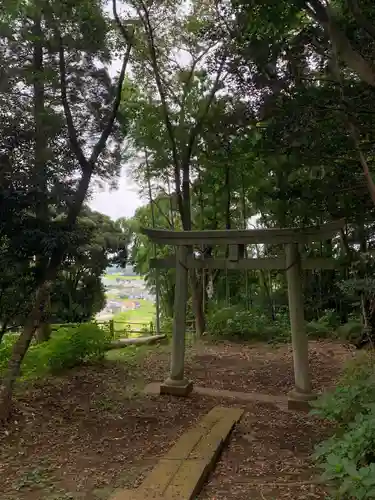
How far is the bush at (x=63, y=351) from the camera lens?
567 cm

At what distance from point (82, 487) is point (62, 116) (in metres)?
3.61

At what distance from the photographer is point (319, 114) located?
3.36 meters

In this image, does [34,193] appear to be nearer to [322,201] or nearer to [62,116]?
[62,116]

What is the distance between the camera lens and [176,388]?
5.32 meters

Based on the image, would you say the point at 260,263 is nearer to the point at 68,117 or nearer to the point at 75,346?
the point at 68,117

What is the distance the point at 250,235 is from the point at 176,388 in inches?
82.3

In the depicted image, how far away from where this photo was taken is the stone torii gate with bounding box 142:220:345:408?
5.00m

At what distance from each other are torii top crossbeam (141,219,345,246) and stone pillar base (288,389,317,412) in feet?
5.83

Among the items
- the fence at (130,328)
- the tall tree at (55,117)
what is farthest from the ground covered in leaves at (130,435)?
the fence at (130,328)

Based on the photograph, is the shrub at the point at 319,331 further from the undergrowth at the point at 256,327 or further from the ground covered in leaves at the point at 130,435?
the ground covered in leaves at the point at 130,435

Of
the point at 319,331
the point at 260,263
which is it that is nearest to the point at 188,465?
the point at 260,263

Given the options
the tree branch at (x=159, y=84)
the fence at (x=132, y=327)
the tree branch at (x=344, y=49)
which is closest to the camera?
the tree branch at (x=344, y=49)

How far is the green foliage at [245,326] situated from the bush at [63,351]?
10.1ft

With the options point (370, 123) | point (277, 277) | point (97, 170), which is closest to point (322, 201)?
point (370, 123)
